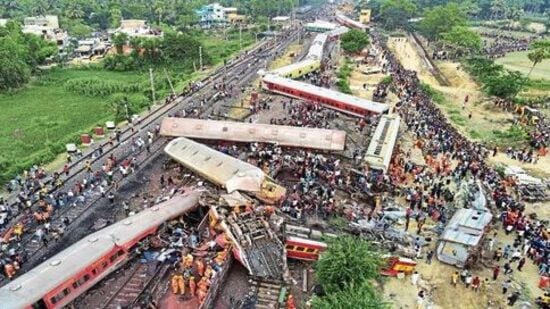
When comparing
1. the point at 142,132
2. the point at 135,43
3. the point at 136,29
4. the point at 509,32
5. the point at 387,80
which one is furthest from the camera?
the point at 509,32

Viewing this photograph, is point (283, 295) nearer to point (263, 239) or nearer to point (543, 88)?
point (263, 239)

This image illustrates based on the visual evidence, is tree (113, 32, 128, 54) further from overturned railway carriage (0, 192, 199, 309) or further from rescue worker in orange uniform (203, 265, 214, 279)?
rescue worker in orange uniform (203, 265, 214, 279)

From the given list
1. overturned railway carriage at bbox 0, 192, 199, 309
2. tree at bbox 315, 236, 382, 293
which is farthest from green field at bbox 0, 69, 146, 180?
tree at bbox 315, 236, 382, 293

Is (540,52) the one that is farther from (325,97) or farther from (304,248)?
(304,248)

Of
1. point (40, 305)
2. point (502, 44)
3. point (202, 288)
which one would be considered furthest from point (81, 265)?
point (502, 44)

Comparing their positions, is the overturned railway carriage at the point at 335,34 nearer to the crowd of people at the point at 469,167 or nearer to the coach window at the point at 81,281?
the crowd of people at the point at 469,167

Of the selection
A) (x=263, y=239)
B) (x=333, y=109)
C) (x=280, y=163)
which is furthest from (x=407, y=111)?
(x=263, y=239)
